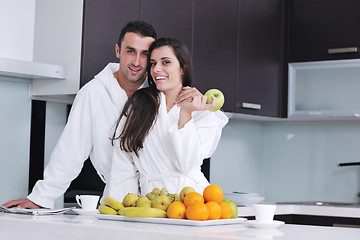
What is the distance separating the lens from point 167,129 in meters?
2.59

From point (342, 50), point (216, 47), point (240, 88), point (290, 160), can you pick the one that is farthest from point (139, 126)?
point (290, 160)

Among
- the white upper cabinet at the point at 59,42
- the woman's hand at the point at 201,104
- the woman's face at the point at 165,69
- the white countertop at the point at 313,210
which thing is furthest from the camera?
the white countertop at the point at 313,210

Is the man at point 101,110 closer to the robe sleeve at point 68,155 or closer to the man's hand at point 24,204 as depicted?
the robe sleeve at point 68,155

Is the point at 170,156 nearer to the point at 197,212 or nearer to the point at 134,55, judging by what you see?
the point at 134,55

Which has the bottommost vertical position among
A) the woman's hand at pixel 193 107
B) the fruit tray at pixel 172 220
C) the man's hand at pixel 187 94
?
the fruit tray at pixel 172 220

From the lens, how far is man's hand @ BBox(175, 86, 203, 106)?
2.56 meters

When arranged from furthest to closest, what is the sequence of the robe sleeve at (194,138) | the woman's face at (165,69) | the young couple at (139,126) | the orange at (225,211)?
1. the woman's face at (165,69)
2. the young couple at (139,126)
3. the robe sleeve at (194,138)
4. the orange at (225,211)

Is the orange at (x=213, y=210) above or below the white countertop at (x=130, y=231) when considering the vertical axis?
above

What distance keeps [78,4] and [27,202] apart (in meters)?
1.03

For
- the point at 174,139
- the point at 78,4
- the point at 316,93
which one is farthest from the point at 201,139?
the point at 316,93

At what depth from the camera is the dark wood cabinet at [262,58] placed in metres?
4.00

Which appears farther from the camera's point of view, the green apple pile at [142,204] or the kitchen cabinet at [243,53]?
the kitchen cabinet at [243,53]

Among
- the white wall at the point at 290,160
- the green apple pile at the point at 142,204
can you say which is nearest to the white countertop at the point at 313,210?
the white wall at the point at 290,160

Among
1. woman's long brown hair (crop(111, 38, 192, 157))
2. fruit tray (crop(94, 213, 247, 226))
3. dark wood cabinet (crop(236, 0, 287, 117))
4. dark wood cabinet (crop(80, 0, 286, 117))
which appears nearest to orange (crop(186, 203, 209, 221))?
fruit tray (crop(94, 213, 247, 226))
